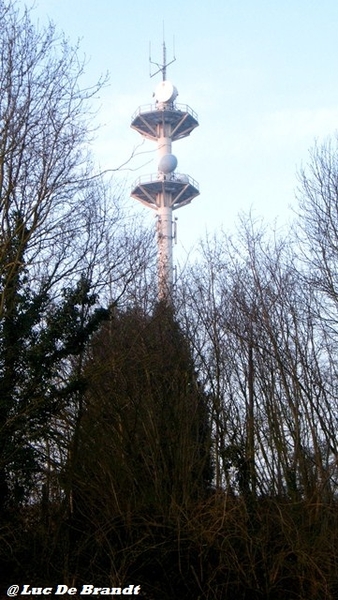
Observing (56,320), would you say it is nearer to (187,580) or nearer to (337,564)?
(187,580)

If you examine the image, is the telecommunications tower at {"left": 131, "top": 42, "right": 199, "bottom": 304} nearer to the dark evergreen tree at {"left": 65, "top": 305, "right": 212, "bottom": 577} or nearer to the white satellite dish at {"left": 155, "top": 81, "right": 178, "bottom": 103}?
the white satellite dish at {"left": 155, "top": 81, "right": 178, "bottom": 103}

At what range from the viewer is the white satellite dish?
1988 inches

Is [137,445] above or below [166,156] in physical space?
below

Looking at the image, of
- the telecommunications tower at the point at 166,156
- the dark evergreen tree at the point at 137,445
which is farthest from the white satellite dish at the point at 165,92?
the dark evergreen tree at the point at 137,445

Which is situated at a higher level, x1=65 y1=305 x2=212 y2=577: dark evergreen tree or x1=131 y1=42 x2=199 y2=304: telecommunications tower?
x1=131 y1=42 x2=199 y2=304: telecommunications tower

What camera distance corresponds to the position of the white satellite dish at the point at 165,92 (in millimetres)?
50500

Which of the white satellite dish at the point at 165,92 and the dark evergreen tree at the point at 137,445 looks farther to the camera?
the white satellite dish at the point at 165,92

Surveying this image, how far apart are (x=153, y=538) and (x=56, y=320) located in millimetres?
4454

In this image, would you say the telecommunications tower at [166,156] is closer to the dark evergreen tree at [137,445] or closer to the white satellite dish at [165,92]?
the white satellite dish at [165,92]

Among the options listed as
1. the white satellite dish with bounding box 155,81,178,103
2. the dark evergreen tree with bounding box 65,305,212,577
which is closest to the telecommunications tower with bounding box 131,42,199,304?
the white satellite dish with bounding box 155,81,178,103

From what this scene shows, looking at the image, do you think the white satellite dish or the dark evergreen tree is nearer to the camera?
the dark evergreen tree

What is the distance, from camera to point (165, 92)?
5066 centimetres

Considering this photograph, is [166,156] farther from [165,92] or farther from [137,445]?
[137,445]

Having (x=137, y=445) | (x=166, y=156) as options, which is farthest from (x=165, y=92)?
(x=137, y=445)
